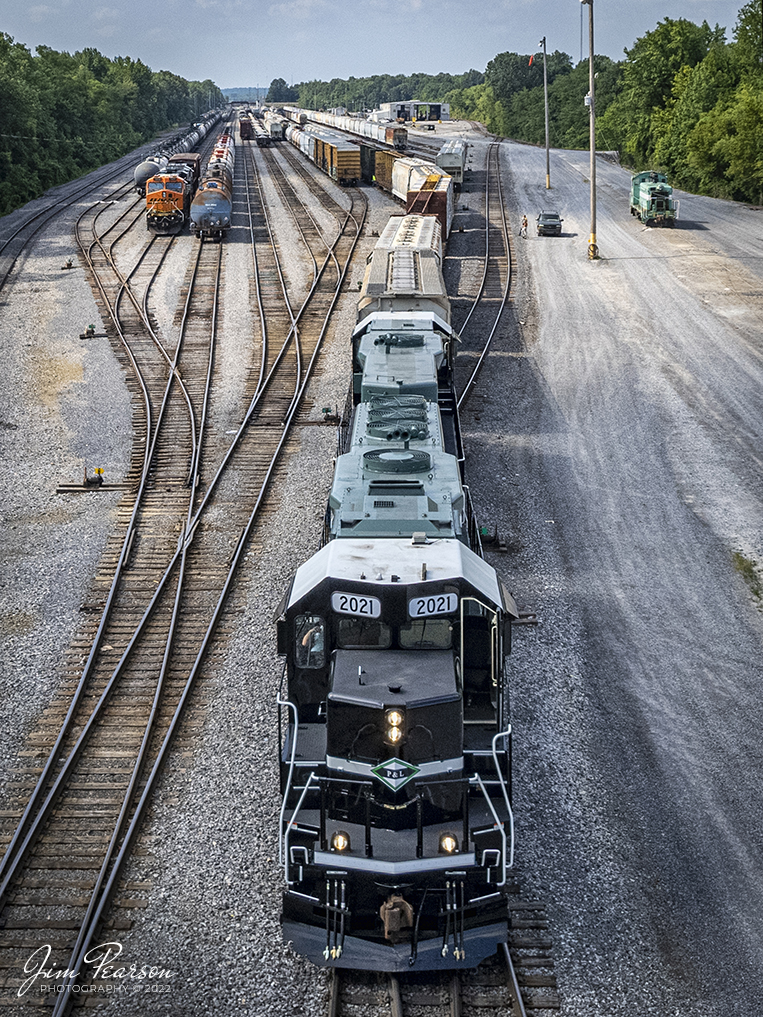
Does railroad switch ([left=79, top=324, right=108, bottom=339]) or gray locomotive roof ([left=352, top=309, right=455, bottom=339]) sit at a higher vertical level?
gray locomotive roof ([left=352, top=309, right=455, bottom=339])

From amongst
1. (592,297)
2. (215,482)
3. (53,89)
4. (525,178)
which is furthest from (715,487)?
(53,89)

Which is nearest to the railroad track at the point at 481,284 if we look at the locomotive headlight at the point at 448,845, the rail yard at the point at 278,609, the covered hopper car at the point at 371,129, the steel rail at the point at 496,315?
the steel rail at the point at 496,315

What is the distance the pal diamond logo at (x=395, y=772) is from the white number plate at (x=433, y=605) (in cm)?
148

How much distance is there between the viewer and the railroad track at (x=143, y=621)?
36.7 ft

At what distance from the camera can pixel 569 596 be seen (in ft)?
56.9

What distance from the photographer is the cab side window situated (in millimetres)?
10367

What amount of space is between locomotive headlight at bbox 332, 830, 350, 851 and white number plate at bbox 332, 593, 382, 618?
7.12 feet

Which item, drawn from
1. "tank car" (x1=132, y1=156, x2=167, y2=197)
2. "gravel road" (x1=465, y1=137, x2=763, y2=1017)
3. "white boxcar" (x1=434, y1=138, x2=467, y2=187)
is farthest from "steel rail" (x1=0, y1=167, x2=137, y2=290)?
"gravel road" (x1=465, y1=137, x2=763, y2=1017)

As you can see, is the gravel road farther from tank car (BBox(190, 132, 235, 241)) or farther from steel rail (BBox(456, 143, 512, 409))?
tank car (BBox(190, 132, 235, 241))

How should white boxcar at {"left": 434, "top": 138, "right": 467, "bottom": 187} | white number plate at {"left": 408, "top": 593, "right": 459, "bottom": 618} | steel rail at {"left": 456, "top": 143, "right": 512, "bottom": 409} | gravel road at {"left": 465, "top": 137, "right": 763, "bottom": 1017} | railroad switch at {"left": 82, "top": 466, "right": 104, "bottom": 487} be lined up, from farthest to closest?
white boxcar at {"left": 434, "top": 138, "right": 467, "bottom": 187} < steel rail at {"left": 456, "top": 143, "right": 512, "bottom": 409} < railroad switch at {"left": 82, "top": 466, "right": 104, "bottom": 487} < gravel road at {"left": 465, "top": 137, "right": 763, "bottom": 1017} < white number plate at {"left": 408, "top": 593, "right": 459, "bottom": 618}

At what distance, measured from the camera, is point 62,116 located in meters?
83.8

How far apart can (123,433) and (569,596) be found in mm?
13219

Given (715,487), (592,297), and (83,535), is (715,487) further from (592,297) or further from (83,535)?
(592,297)

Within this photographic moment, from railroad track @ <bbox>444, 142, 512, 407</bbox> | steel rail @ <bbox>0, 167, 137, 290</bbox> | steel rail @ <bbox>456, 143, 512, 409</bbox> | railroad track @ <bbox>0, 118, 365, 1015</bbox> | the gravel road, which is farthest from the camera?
steel rail @ <bbox>0, 167, 137, 290</bbox>
